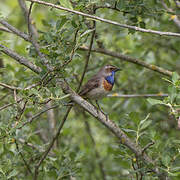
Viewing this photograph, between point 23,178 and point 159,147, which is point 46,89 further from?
point 23,178

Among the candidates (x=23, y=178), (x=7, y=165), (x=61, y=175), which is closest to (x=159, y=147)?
(x=61, y=175)

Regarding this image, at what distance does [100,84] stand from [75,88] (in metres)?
1.99

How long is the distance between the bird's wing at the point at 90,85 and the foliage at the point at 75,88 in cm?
19

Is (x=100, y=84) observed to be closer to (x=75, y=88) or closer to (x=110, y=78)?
(x=110, y=78)

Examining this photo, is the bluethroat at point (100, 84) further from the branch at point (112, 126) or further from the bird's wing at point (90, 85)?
the branch at point (112, 126)

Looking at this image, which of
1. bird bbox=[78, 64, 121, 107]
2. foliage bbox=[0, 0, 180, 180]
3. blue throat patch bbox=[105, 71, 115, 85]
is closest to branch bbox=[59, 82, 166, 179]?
foliage bbox=[0, 0, 180, 180]

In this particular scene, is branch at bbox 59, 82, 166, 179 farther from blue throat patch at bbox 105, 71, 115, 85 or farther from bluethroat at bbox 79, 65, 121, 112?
blue throat patch at bbox 105, 71, 115, 85

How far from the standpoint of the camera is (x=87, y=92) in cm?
551

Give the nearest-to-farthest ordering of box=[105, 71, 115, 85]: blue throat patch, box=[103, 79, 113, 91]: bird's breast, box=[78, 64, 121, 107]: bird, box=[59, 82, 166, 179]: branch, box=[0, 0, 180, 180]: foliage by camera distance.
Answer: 1. box=[0, 0, 180, 180]: foliage
2. box=[59, 82, 166, 179]: branch
3. box=[78, 64, 121, 107]: bird
4. box=[103, 79, 113, 91]: bird's breast
5. box=[105, 71, 115, 85]: blue throat patch

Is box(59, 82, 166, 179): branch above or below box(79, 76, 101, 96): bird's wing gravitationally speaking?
below

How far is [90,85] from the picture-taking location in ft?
18.1

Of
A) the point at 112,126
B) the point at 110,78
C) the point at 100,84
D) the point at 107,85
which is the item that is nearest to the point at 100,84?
the point at 100,84

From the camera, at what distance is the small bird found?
5426 mm

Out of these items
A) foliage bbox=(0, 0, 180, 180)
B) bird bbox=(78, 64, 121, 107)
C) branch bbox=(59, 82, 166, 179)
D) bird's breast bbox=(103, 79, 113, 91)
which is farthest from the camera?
bird's breast bbox=(103, 79, 113, 91)
